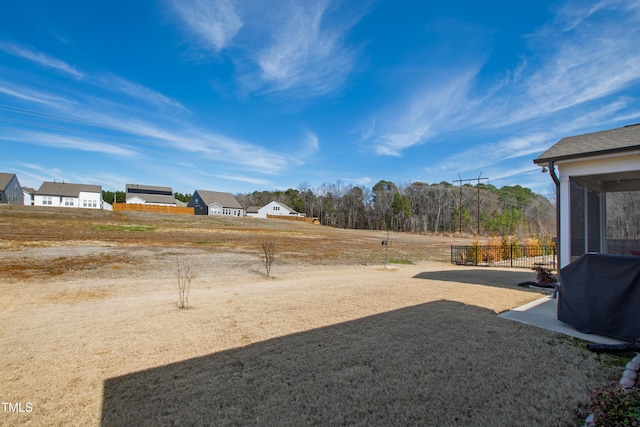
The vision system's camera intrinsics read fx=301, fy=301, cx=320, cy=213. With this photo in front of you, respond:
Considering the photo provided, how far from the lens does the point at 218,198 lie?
198 ft

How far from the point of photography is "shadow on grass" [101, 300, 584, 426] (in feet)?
8.45

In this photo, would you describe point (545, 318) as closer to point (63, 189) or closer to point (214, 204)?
point (214, 204)

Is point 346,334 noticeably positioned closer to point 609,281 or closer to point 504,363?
point 504,363

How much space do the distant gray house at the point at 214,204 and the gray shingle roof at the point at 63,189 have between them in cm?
1653

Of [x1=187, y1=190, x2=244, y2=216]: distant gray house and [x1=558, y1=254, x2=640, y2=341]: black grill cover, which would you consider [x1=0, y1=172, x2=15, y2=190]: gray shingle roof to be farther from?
[x1=558, y1=254, x2=640, y2=341]: black grill cover

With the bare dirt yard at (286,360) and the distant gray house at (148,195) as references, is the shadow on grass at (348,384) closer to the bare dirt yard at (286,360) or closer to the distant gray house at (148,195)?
the bare dirt yard at (286,360)

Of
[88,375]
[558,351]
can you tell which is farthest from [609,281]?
[88,375]

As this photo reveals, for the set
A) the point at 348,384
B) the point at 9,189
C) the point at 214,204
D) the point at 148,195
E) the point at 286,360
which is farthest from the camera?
the point at 148,195

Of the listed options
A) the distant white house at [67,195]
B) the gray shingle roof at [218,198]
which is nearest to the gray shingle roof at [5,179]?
the distant white house at [67,195]

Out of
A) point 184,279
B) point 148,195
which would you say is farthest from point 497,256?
point 148,195

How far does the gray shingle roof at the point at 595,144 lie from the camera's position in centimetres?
614

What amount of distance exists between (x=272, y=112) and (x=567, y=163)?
2589cm

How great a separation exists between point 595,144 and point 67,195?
64834 millimetres

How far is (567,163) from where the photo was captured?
6793 mm
